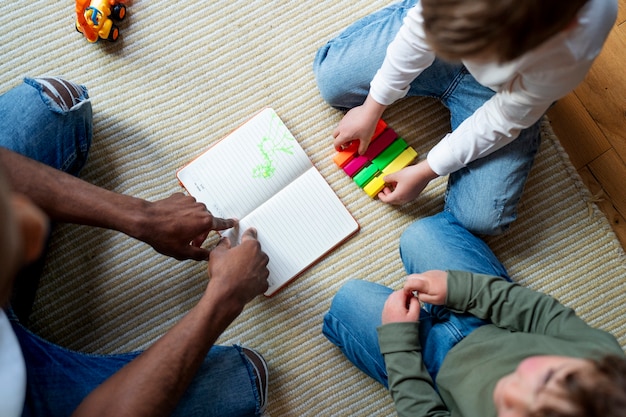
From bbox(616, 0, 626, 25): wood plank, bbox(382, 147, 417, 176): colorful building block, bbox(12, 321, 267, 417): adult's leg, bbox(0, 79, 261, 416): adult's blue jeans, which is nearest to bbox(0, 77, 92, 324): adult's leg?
bbox(0, 79, 261, 416): adult's blue jeans

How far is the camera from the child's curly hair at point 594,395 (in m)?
0.49

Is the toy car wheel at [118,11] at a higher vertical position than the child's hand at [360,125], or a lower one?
higher

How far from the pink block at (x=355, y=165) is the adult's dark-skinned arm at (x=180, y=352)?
239mm

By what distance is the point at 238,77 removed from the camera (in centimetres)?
100

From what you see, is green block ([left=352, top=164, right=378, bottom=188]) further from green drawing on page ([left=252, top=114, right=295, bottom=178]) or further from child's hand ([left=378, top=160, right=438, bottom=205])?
green drawing on page ([left=252, top=114, right=295, bottom=178])

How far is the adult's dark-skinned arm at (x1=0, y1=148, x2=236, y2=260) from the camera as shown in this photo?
2.43 feet

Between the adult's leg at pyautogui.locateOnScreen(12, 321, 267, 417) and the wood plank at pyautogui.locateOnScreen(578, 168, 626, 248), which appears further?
the wood plank at pyautogui.locateOnScreen(578, 168, 626, 248)

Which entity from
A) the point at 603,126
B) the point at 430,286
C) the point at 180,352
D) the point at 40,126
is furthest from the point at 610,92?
the point at 40,126

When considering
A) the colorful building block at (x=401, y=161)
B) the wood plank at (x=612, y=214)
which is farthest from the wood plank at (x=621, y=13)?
the colorful building block at (x=401, y=161)

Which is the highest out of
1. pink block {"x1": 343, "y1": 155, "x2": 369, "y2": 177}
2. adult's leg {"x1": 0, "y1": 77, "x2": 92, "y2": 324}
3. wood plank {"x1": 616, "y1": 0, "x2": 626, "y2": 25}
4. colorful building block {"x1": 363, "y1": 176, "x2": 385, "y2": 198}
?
adult's leg {"x1": 0, "y1": 77, "x2": 92, "y2": 324}

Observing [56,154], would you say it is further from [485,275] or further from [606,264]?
[606,264]

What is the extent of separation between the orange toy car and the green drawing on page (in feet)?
1.13

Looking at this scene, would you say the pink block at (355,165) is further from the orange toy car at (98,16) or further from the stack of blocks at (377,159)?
the orange toy car at (98,16)

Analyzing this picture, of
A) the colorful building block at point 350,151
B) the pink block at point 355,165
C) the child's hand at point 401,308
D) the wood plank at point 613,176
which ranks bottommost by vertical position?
the wood plank at point 613,176
